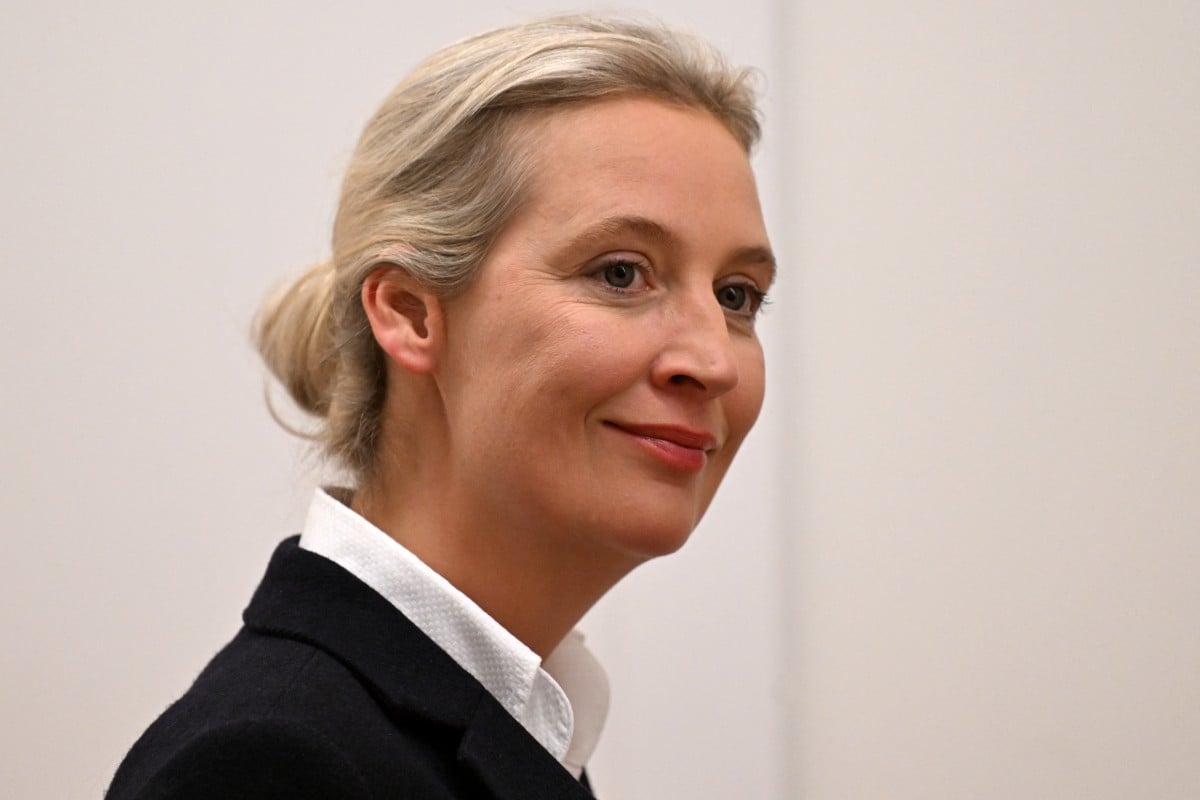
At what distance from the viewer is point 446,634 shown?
47.7 inches

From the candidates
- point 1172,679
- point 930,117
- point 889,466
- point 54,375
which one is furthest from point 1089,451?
point 54,375

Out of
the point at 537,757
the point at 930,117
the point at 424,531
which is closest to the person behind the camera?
the point at 537,757

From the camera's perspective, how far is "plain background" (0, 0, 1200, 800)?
1.42m

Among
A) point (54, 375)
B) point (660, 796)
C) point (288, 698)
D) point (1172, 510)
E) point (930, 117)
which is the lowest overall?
point (660, 796)

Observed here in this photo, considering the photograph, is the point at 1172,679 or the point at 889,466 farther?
the point at 889,466

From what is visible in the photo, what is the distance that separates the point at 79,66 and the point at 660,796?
1408 mm

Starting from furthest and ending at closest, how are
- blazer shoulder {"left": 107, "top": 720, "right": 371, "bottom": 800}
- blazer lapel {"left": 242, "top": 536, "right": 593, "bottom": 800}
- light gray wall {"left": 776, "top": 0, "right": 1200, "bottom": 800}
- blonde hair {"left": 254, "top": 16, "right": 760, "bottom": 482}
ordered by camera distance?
light gray wall {"left": 776, "top": 0, "right": 1200, "bottom": 800}
blonde hair {"left": 254, "top": 16, "right": 760, "bottom": 482}
blazer lapel {"left": 242, "top": 536, "right": 593, "bottom": 800}
blazer shoulder {"left": 107, "top": 720, "right": 371, "bottom": 800}

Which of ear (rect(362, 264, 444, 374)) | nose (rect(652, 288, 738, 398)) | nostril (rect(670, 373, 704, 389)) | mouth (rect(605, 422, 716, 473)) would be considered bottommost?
mouth (rect(605, 422, 716, 473))

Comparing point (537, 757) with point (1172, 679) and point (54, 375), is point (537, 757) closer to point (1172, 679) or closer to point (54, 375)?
point (1172, 679)

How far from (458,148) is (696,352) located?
31 centimetres

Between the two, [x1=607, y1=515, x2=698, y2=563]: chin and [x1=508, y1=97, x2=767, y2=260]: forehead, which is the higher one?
[x1=508, y1=97, x2=767, y2=260]: forehead

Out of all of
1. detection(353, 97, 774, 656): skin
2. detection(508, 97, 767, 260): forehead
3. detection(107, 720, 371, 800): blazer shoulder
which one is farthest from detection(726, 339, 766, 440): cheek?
detection(107, 720, 371, 800): blazer shoulder

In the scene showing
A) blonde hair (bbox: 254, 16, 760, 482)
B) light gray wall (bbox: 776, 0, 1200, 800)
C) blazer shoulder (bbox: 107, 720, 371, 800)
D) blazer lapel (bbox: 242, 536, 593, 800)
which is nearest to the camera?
blazer shoulder (bbox: 107, 720, 371, 800)

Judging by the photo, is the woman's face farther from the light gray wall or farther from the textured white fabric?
the light gray wall
